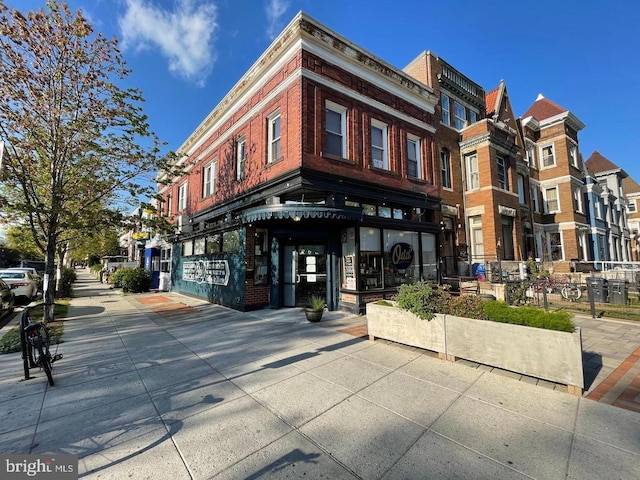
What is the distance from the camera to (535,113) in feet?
79.3

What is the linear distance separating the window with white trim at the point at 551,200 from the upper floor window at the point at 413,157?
1482cm

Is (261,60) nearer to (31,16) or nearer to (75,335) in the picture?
(31,16)

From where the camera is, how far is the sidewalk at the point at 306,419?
272cm

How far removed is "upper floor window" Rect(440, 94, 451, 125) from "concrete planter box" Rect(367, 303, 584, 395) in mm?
14049

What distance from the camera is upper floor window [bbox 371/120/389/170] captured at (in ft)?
38.7

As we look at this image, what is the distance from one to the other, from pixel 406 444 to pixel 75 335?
8.76 metres

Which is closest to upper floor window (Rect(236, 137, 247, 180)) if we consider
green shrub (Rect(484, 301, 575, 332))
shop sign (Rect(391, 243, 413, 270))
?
shop sign (Rect(391, 243, 413, 270))

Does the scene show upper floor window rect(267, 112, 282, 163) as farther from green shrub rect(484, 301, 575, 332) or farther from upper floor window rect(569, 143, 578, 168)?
upper floor window rect(569, 143, 578, 168)

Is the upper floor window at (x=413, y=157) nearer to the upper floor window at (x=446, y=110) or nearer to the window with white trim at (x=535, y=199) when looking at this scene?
the upper floor window at (x=446, y=110)

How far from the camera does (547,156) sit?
22250mm

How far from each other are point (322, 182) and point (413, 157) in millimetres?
6067

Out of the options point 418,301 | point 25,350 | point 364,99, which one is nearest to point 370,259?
point 418,301

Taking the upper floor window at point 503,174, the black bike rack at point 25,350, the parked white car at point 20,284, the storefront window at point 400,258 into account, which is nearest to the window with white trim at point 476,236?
the upper floor window at point 503,174

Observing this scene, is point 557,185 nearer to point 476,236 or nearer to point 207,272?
point 476,236
